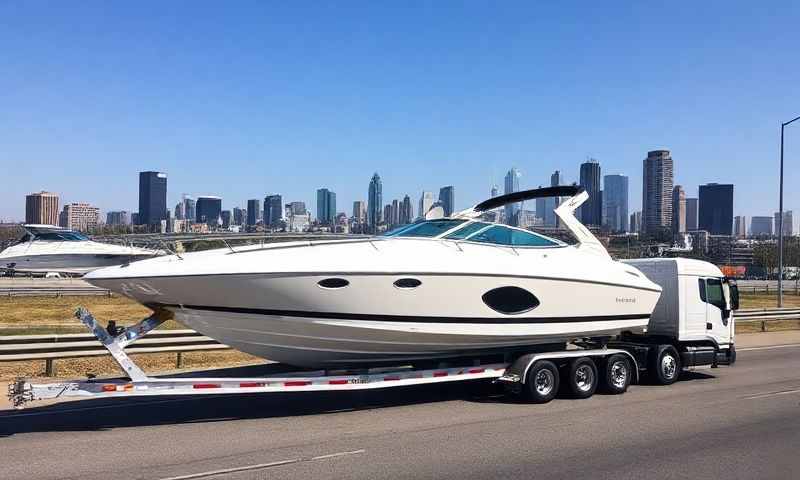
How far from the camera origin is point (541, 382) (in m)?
10.9

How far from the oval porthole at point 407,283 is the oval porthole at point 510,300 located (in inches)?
45.6

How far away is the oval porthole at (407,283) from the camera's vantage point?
9398mm

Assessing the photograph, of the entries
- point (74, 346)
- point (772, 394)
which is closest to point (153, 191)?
point (74, 346)

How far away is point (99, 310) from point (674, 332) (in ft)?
73.7

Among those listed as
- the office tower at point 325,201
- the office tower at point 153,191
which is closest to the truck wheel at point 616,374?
the office tower at point 325,201

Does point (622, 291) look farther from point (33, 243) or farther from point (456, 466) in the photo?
→ point (33, 243)

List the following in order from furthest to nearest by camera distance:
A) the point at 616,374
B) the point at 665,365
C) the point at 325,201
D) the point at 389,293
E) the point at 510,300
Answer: the point at 325,201, the point at 665,365, the point at 616,374, the point at 510,300, the point at 389,293

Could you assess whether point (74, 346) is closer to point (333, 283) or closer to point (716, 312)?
point (333, 283)

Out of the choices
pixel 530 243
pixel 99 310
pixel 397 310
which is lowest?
pixel 99 310

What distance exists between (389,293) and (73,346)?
6556mm

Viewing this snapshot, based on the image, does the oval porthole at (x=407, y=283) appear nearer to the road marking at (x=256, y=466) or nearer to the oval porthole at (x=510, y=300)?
the oval porthole at (x=510, y=300)

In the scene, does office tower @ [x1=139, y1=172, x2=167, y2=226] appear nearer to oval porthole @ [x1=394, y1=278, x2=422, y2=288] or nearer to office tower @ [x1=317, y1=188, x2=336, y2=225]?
office tower @ [x1=317, y1=188, x2=336, y2=225]

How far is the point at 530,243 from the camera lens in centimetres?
1130

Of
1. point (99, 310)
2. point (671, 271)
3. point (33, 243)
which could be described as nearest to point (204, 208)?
point (33, 243)
